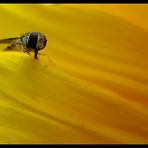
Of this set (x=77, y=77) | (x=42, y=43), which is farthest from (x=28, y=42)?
(x=77, y=77)

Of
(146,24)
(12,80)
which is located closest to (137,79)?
(146,24)

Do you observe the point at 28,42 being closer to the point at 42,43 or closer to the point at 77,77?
the point at 42,43

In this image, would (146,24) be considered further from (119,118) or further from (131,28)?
(119,118)
